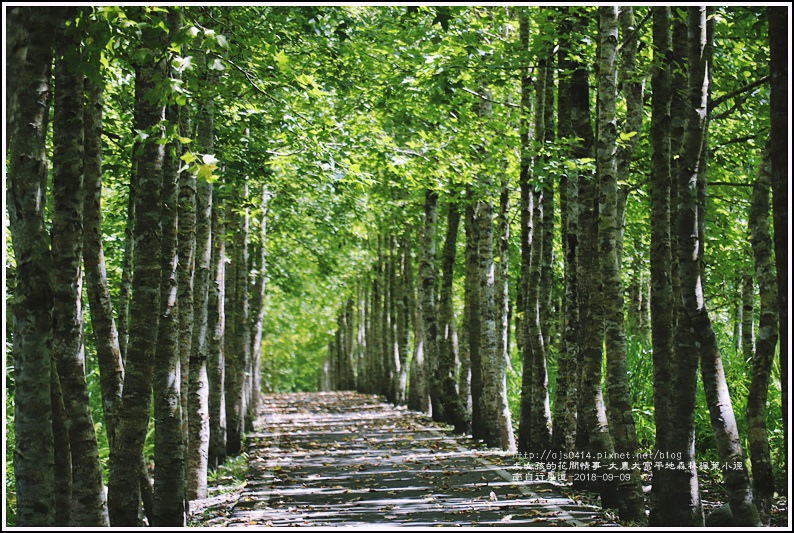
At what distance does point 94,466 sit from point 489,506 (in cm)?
Answer: 557

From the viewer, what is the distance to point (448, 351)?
23.3 metres

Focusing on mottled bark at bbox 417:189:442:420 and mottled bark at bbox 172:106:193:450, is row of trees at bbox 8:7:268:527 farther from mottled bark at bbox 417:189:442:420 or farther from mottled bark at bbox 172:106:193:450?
mottled bark at bbox 417:189:442:420

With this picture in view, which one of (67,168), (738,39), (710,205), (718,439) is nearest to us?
(67,168)

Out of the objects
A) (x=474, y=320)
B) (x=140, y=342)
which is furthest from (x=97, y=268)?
(x=474, y=320)

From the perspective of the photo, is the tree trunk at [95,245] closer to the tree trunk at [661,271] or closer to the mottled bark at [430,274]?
the tree trunk at [661,271]

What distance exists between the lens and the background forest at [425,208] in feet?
22.5

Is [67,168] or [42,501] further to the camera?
[67,168]

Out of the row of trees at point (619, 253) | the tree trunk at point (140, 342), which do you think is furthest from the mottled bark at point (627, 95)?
the tree trunk at point (140, 342)

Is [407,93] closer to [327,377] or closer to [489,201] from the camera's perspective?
[489,201]

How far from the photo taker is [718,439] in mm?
8148

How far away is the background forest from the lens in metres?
6.87

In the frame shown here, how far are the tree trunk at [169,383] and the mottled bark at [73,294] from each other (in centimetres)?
206

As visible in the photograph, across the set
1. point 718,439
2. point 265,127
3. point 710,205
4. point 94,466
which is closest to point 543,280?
point 710,205

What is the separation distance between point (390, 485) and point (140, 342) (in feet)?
20.4
